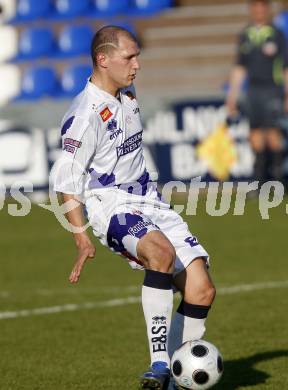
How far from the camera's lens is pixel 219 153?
1802 centimetres

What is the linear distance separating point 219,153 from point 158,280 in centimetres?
1196

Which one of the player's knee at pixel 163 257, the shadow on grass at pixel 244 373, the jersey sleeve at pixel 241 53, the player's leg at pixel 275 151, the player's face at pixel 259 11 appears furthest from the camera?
the player's leg at pixel 275 151

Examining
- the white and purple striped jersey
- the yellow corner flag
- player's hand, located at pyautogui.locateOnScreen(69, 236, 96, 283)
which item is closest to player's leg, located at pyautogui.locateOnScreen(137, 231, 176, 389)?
player's hand, located at pyautogui.locateOnScreen(69, 236, 96, 283)

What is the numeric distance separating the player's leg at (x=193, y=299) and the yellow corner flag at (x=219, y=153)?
11.6 m

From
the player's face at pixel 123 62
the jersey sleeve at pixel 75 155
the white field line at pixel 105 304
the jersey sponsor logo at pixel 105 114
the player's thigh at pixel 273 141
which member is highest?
the player's face at pixel 123 62

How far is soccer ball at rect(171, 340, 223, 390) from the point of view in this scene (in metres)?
6.12

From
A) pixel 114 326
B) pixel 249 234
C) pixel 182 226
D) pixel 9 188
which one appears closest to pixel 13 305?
pixel 114 326

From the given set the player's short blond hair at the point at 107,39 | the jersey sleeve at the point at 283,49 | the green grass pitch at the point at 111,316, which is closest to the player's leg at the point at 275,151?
the jersey sleeve at the point at 283,49

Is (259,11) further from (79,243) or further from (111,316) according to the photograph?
(79,243)

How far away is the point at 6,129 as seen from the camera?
60.1ft

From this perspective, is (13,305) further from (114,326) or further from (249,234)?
(249,234)

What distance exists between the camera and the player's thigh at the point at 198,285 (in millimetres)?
6348

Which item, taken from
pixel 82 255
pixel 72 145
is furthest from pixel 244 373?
pixel 72 145

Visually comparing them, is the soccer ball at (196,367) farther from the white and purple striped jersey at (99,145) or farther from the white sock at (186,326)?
the white and purple striped jersey at (99,145)
